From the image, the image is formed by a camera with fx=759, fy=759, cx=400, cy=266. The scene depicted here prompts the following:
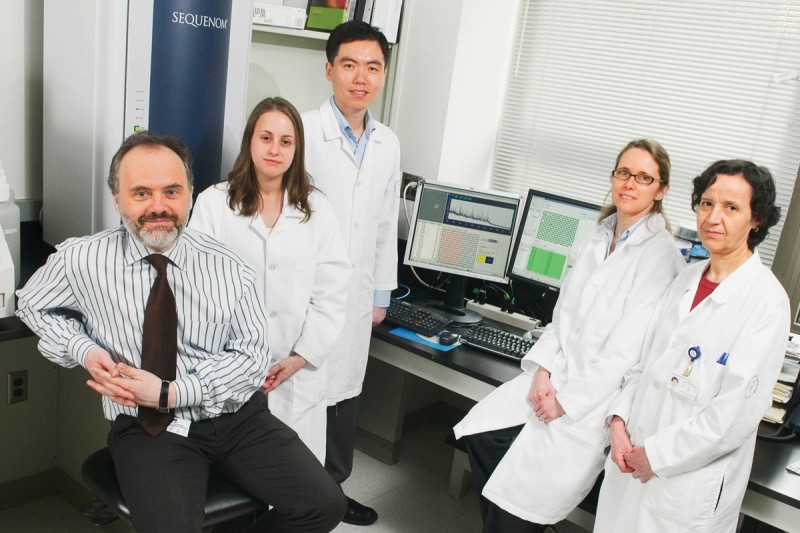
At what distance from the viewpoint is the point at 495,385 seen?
2248 millimetres

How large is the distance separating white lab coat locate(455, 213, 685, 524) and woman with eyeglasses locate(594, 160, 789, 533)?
115 millimetres

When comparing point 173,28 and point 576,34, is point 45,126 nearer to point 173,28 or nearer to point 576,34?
point 173,28

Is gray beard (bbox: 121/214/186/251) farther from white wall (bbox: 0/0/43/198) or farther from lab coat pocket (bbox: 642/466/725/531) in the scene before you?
lab coat pocket (bbox: 642/466/725/531)

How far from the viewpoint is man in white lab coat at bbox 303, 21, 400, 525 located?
2303mm

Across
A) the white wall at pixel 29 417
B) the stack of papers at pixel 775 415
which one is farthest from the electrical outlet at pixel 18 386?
the stack of papers at pixel 775 415

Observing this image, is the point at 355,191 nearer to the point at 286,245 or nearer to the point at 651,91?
the point at 286,245

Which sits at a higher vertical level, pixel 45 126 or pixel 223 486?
pixel 45 126

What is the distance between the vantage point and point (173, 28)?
6.58ft

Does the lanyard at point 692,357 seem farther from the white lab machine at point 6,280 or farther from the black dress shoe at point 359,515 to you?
the white lab machine at point 6,280

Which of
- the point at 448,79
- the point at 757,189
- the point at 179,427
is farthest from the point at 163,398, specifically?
the point at 448,79

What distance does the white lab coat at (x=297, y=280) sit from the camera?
2.02m

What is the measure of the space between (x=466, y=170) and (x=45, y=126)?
1.65 metres

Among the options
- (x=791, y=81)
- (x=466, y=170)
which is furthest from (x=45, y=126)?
(x=791, y=81)

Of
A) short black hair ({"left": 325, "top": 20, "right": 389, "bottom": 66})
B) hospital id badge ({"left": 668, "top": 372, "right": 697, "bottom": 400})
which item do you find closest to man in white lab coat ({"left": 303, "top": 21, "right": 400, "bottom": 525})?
short black hair ({"left": 325, "top": 20, "right": 389, "bottom": 66})
